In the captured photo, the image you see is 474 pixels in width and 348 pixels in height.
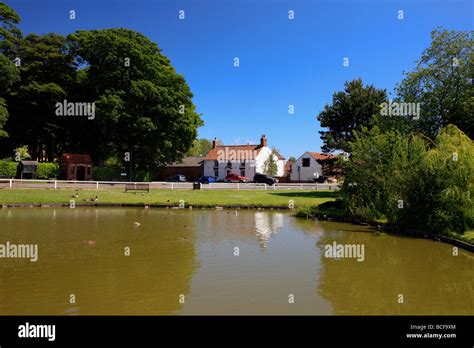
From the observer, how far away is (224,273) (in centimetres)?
1179

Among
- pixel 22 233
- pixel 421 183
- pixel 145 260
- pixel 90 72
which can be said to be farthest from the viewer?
pixel 90 72

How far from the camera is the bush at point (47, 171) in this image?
50375mm

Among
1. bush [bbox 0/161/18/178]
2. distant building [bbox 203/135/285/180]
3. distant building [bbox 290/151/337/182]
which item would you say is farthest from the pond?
distant building [bbox 203/135/285/180]

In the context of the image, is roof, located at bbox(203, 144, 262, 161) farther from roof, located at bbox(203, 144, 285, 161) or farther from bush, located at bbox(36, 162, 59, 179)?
bush, located at bbox(36, 162, 59, 179)

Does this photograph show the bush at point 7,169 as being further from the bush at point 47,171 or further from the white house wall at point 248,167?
the white house wall at point 248,167

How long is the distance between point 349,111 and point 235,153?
39.4 meters

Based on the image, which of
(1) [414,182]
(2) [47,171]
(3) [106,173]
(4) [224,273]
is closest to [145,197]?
(3) [106,173]

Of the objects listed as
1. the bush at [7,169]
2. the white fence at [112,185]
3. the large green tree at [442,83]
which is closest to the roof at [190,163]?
the white fence at [112,185]

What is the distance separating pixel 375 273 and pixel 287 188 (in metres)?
38.5

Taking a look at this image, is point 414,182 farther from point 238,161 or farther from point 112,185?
point 238,161

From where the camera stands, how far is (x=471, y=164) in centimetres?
1850
